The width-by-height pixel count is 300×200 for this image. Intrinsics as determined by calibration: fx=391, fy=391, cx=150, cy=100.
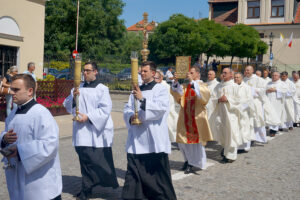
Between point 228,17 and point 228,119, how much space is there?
1523 inches

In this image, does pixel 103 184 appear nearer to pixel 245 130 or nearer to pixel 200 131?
pixel 200 131

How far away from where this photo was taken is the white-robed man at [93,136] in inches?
209

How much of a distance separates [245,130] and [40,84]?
8406mm

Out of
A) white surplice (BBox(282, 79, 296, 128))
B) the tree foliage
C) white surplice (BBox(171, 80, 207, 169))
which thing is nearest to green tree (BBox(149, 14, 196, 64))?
the tree foliage

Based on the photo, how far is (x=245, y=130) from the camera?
341 inches

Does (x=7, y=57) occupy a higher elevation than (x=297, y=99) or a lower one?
higher

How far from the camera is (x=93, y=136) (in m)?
5.35

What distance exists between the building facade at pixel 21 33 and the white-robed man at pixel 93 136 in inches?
467

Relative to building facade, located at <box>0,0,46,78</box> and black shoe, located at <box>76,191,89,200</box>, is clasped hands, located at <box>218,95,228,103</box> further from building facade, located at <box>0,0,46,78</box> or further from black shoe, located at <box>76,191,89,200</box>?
building facade, located at <box>0,0,46,78</box>

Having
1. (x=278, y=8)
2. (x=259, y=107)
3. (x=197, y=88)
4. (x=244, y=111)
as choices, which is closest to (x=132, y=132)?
(x=197, y=88)

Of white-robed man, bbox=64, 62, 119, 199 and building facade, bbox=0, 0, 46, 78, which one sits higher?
building facade, bbox=0, 0, 46, 78

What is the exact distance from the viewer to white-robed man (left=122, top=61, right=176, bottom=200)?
4887mm

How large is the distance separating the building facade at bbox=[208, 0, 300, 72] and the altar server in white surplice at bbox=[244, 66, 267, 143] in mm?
30126

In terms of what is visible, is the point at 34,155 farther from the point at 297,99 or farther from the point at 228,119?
the point at 297,99
